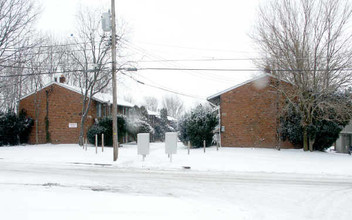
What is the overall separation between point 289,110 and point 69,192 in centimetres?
1832

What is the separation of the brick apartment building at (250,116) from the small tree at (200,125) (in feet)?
2.89

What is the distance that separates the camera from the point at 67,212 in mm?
6539

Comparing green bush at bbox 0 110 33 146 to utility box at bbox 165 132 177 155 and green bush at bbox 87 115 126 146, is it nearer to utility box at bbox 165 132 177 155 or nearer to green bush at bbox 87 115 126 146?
green bush at bbox 87 115 126 146

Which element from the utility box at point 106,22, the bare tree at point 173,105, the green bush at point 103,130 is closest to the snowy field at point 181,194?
the utility box at point 106,22

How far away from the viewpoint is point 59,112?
95.8ft

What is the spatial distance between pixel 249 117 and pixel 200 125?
Result: 4.08 m

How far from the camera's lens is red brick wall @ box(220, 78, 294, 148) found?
79.8ft

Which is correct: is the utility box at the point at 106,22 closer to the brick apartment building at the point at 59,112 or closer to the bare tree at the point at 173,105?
the brick apartment building at the point at 59,112

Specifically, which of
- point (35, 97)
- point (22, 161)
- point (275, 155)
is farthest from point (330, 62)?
point (35, 97)

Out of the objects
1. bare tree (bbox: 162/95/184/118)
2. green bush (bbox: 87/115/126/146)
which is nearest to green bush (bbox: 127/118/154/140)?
green bush (bbox: 87/115/126/146)

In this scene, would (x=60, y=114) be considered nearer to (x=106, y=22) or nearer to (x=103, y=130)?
(x=103, y=130)

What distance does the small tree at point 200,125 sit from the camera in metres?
25.0

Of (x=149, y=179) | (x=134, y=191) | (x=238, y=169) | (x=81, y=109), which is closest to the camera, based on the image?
(x=134, y=191)

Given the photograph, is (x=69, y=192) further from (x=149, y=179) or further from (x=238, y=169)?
(x=238, y=169)
